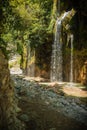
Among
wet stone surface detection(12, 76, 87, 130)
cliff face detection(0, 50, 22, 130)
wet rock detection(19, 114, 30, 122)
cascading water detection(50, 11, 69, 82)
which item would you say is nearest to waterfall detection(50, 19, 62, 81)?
cascading water detection(50, 11, 69, 82)

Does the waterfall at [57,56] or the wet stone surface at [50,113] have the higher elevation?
the waterfall at [57,56]

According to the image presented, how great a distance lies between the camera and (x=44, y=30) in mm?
22000

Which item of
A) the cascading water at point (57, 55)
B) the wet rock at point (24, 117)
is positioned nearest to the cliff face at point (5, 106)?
the wet rock at point (24, 117)

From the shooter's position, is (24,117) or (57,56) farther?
(57,56)

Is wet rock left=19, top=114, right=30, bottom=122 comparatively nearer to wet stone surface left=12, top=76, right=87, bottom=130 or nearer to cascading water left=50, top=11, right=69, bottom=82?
wet stone surface left=12, top=76, right=87, bottom=130

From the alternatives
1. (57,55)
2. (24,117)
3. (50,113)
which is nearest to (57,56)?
(57,55)

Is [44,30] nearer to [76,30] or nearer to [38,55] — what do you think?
[38,55]

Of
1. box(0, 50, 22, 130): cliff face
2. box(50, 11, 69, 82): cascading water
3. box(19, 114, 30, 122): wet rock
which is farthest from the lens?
box(50, 11, 69, 82): cascading water

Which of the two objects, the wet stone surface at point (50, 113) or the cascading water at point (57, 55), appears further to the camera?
the cascading water at point (57, 55)

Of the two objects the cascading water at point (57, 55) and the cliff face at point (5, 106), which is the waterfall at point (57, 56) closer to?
the cascading water at point (57, 55)

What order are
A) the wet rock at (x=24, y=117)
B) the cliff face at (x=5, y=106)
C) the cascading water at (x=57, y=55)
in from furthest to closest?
the cascading water at (x=57, y=55), the wet rock at (x=24, y=117), the cliff face at (x=5, y=106)

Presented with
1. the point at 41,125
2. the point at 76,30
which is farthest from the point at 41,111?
the point at 76,30

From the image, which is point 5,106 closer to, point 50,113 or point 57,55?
point 50,113

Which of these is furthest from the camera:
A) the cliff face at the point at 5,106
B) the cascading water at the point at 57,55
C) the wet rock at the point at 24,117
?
the cascading water at the point at 57,55
